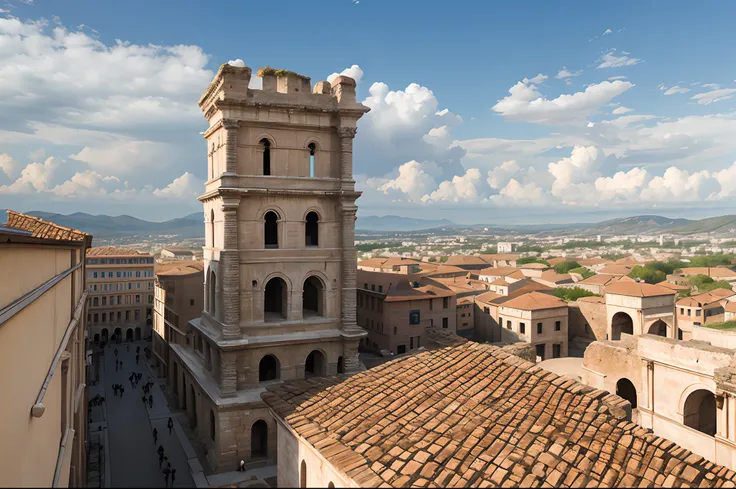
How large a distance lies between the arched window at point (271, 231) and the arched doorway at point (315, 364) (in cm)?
683

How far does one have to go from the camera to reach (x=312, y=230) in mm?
29812

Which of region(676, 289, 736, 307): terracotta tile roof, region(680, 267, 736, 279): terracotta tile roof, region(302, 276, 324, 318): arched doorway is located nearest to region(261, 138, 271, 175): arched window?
region(302, 276, 324, 318): arched doorway

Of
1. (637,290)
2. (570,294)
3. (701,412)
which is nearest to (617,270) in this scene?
(570,294)

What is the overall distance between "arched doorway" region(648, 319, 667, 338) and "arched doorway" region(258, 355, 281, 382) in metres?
40.7

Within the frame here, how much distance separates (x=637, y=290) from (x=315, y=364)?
125 feet

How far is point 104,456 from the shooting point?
27203mm

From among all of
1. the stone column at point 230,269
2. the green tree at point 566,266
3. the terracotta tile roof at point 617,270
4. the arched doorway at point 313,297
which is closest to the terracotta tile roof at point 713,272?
the terracotta tile roof at point 617,270

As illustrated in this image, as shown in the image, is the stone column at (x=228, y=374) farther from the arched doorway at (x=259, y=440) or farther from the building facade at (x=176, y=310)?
the building facade at (x=176, y=310)

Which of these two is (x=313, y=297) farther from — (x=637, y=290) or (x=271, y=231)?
(x=637, y=290)

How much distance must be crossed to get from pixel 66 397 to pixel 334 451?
9084 millimetres

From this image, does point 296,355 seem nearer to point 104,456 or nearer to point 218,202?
point 218,202

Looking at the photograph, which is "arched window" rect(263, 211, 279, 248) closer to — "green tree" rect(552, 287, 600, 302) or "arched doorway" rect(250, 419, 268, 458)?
"arched doorway" rect(250, 419, 268, 458)

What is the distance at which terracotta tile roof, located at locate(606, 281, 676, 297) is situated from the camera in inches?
1959

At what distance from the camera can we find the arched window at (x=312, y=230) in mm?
29109
